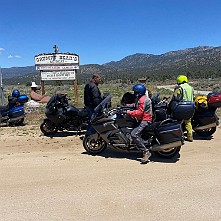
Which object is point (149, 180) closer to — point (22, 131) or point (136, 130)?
point (136, 130)

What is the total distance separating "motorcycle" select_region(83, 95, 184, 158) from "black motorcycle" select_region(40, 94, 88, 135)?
2313mm

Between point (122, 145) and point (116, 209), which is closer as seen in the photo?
point (116, 209)

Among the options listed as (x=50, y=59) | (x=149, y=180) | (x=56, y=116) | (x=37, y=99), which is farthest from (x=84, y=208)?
(x=50, y=59)

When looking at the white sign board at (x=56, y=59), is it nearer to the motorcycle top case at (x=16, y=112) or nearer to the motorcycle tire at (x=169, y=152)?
the motorcycle top case at (x=16, y=112)

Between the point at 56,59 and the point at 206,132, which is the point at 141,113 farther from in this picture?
the point at 56,59

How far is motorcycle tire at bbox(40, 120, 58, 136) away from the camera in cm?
910

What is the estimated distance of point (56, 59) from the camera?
1376 cm

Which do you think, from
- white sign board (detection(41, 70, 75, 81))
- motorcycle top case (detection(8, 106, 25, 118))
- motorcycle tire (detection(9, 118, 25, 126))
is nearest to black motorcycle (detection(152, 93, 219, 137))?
motorcycle top case (detection(8, 106, 25, 118))

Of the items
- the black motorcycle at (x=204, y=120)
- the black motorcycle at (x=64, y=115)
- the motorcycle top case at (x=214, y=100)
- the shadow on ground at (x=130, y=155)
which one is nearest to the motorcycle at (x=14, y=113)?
the black motorcycle at (x=64, y=115)

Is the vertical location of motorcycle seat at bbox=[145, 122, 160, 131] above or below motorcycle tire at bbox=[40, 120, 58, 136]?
above

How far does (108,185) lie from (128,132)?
1716 mm

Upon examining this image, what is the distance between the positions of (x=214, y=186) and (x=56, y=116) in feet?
17.8

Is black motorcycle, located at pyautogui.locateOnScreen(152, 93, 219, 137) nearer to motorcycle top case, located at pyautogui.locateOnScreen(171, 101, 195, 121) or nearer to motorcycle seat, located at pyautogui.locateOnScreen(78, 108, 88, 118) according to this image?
motorcycle top case, located at pyautogui.locateOnScreen(171, 101, 195, 121)

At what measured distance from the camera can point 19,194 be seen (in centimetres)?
451
